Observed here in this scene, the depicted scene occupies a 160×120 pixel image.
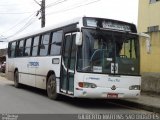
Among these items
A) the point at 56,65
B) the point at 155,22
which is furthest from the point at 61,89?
the point at 155,22


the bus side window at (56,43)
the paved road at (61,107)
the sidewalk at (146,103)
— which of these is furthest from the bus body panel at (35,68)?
the sidewalk at (146,103)

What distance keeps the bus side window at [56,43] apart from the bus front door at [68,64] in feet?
1.98

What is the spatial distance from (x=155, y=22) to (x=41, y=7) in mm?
9056

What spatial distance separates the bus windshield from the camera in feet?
45.6

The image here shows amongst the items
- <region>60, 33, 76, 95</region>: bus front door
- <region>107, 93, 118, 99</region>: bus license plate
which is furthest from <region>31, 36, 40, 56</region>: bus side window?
<region>107, 93, 118, 99</region>: bus license plate

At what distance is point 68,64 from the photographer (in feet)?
48.8

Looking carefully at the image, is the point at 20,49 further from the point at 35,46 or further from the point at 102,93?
the point at 102,93

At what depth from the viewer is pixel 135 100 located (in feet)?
51.6

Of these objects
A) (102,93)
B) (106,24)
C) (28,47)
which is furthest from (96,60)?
(28,47)

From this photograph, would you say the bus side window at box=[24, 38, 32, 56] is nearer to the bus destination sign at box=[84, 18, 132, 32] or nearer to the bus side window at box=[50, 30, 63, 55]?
the bus side window at box=[50, 30, 63, 55]

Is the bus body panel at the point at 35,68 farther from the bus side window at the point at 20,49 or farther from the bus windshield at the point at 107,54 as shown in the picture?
the bus windshield at the point at 107,54

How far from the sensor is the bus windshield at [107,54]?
548 inches

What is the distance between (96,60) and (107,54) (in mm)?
475

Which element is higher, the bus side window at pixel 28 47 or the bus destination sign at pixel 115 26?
the bus destination sign at pixel 115 26
